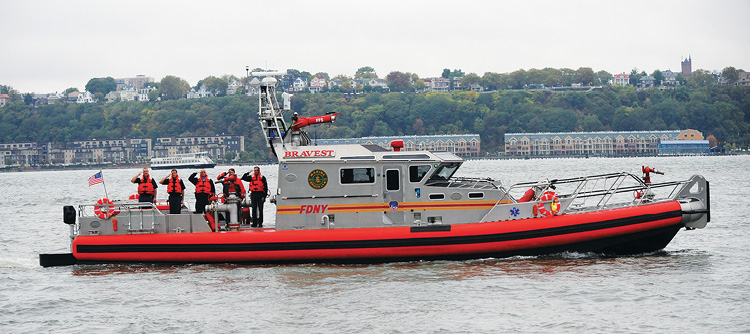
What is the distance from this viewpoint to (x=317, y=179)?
56.4 ft

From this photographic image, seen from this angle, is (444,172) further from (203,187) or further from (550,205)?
(203,187)

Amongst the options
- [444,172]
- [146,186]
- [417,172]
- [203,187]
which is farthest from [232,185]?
[444,172]

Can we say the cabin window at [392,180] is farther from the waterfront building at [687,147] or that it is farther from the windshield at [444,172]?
the waterfront building at [687,147]

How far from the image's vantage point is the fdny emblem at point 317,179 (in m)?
17.2

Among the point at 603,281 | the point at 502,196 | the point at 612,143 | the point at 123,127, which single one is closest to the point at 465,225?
the point at 502,196

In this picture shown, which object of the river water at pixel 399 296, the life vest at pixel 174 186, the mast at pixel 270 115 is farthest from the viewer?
the life vest at pixel 174 186

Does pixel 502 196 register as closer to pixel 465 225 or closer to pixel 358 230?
pixel 465 225

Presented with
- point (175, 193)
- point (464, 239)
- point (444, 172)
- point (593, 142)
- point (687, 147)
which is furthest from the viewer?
point (593, 142)

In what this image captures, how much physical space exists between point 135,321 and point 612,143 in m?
150

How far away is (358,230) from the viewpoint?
1694cm

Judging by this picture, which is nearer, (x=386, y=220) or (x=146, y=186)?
(x=386, y=220)

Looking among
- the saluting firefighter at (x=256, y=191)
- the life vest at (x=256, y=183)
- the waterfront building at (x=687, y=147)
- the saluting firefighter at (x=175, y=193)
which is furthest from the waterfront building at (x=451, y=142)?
the life vest at (x=256, y=183)

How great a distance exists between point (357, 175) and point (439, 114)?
14251cm

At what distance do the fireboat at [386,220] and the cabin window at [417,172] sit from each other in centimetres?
2
